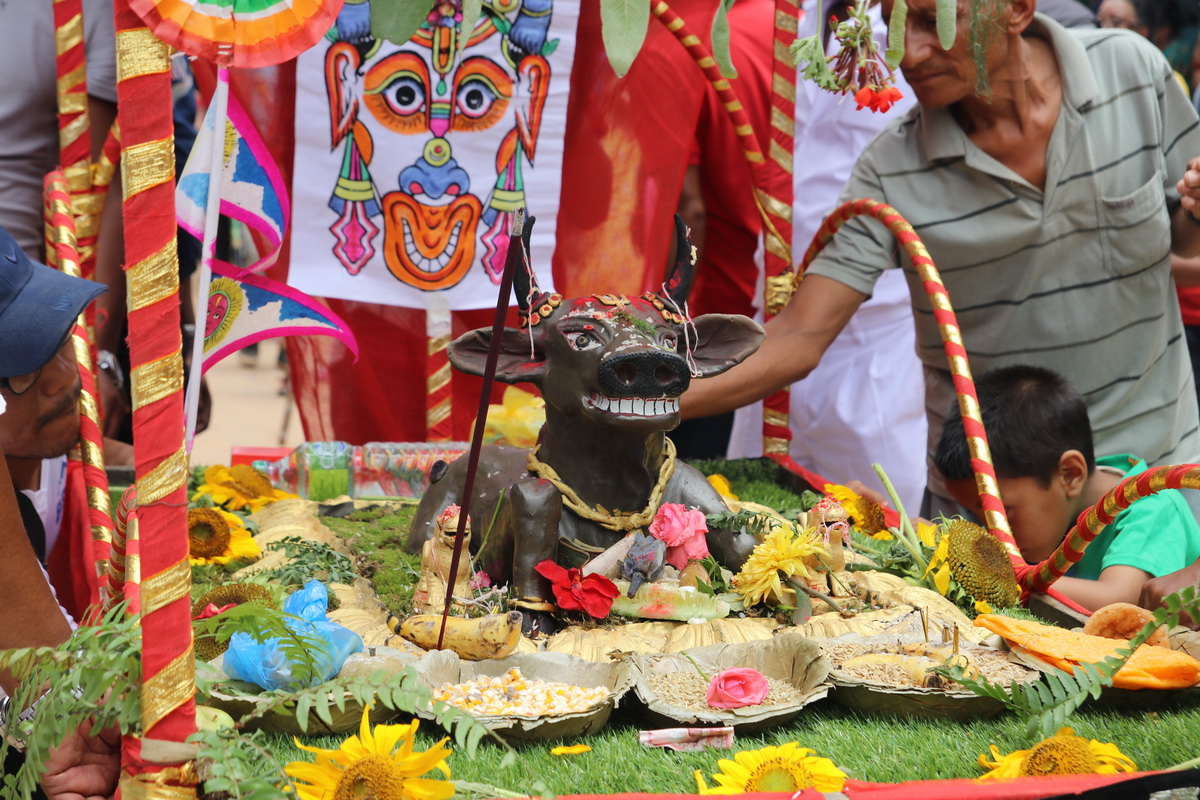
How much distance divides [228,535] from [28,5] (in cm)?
154

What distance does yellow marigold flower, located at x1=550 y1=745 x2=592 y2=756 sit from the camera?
1.41 m

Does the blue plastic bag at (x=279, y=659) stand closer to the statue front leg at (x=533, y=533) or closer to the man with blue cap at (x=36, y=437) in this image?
the man with blue cap at (x=36, y=437)

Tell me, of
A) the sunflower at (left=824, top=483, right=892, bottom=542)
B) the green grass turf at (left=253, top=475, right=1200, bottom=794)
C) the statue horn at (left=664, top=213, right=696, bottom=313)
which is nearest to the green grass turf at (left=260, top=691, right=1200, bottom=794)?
the green grass turf at (left=253, top=475, right=1200, bottom=794)

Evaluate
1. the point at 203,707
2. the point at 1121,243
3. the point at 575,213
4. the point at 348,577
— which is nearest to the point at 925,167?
the point at 1121,243

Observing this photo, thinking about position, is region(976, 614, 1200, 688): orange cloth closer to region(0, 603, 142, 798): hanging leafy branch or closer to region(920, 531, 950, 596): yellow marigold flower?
region(920, 531, 950, 596): yellow marigold flower

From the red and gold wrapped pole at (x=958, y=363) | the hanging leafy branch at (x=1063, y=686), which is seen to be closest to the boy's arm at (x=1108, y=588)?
the red and gold wrapped pole at (x=958, y=363)

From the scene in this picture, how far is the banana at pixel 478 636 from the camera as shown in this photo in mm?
1590

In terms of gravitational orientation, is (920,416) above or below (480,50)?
below

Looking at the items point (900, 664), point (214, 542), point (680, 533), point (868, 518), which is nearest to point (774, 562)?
point (680, 533)

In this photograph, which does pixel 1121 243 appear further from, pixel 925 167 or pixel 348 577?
pixel 348 577

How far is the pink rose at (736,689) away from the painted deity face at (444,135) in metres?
2.07

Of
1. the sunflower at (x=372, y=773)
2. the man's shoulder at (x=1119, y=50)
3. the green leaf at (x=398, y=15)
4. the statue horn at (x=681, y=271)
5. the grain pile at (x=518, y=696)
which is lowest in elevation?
the grain pile at (x=518, y=696)

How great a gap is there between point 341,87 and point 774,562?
2.00 metres

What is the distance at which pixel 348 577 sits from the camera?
82.3 inches
